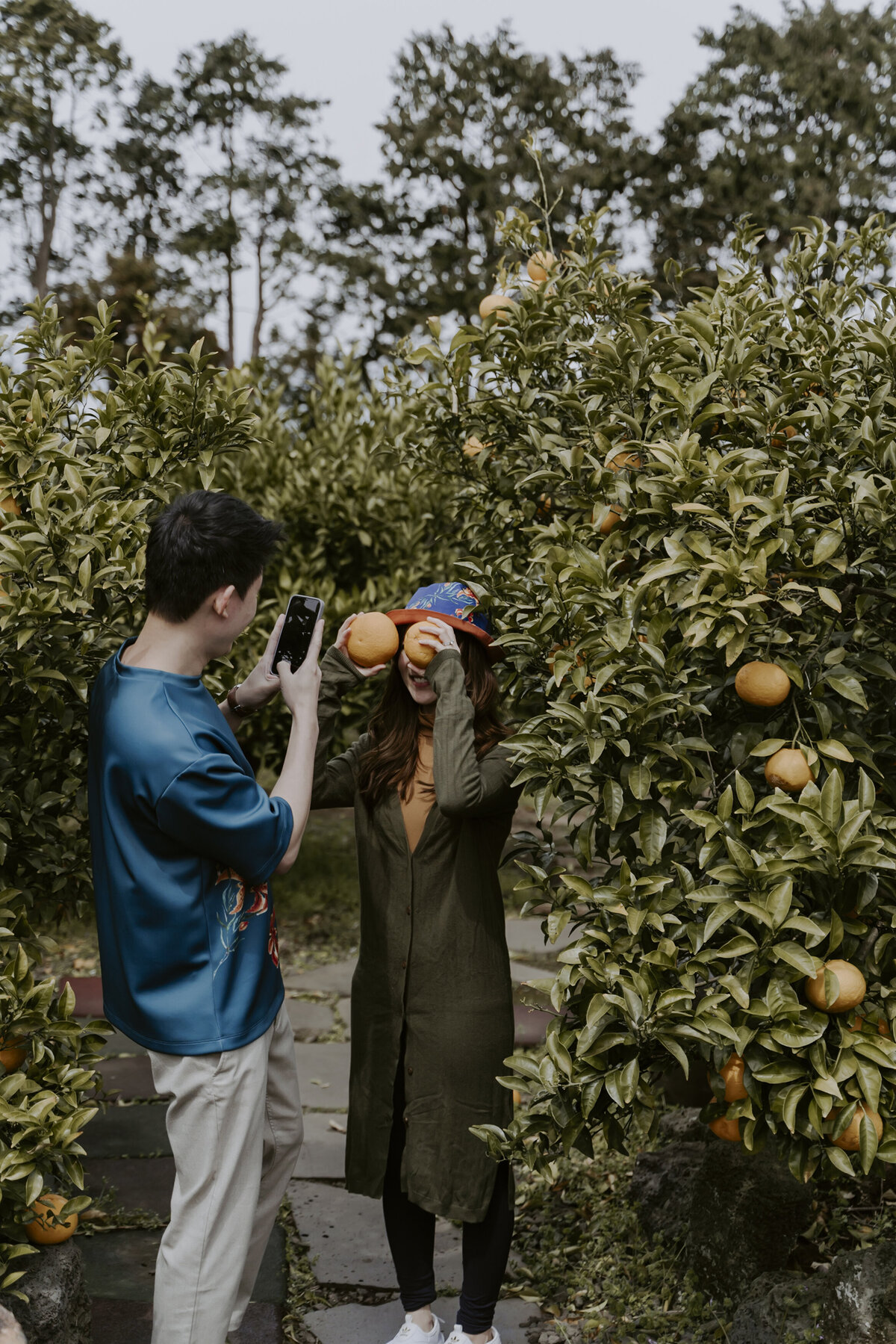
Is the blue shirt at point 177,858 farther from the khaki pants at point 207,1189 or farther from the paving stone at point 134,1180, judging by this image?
the paving stone at point 134,1180

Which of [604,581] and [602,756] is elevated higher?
[604,581]

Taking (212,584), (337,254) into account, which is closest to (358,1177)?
(212,584)

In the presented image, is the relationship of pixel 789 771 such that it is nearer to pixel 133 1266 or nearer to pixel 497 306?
pixel 497 306

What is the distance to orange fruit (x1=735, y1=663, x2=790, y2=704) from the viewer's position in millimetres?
2230

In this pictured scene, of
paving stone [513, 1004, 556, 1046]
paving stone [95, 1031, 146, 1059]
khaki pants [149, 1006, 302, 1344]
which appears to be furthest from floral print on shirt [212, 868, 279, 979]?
paving stone [95, 1031, 146, 1059]

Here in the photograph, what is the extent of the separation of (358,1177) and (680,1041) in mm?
1005

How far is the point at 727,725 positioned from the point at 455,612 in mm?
752

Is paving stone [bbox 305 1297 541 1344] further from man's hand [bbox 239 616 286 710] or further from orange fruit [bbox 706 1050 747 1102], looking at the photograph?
man's hand [bbox 239 616 286 710]

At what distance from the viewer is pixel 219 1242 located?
85.6 inches

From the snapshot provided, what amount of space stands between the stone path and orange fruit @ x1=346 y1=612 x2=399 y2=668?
1781 millimetres

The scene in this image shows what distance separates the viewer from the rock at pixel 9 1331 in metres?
2.12

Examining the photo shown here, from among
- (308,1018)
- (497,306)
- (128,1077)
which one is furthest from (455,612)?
(308,1018)

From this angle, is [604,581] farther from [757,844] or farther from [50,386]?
[50,386]

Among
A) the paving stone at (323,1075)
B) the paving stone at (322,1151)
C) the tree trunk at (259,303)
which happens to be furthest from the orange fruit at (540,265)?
the tree trunk at (259,303)
